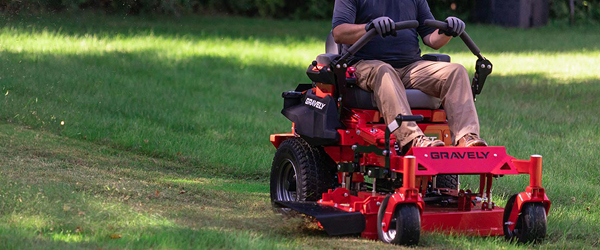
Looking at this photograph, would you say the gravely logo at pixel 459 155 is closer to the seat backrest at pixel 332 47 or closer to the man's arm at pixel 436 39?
the man's arm at pixel 436 39

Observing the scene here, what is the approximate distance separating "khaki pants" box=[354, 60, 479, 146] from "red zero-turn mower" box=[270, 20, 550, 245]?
0.09 metres

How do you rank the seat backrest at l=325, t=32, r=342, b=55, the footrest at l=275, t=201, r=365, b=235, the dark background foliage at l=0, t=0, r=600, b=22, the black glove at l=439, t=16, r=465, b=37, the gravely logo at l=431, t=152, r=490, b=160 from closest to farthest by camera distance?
the gravely logo at l=431, t=152, r=490, b=160 → the footrest at l=275, t=201, r=365, b=235 → the black glove at l=439, t=16, r=465, b=37 → the seat backrest at l=325, t=32, r=342, b=55 → the dark background foliage at l=0, t=0, r=600, b=22

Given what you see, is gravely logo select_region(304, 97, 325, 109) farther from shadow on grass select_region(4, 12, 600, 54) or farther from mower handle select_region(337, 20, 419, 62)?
shadow on grass select_region(4, 12, 600, 54)

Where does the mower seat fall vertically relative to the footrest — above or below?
above

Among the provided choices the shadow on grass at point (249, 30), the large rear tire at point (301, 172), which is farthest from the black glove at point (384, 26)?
the shadow on grass at point (249, 30)

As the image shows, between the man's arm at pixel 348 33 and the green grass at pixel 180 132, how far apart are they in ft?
4.02

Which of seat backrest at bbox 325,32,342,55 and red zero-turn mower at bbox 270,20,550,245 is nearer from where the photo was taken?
red zero-turn mower at bbox 270,20,550,245

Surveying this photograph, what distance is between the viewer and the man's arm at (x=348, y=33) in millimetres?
5672

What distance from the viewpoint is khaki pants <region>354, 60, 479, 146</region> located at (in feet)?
Result: 17.3

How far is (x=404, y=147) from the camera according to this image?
524 centimetres

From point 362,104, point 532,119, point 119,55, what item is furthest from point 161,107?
point 362,104

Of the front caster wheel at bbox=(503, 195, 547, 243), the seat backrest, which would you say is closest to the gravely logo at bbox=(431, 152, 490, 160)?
the front caster wheel at bbox=(503, 195, 547, 243)

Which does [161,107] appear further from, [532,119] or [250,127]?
[532,119]

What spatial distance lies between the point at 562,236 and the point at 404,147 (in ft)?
3.92
